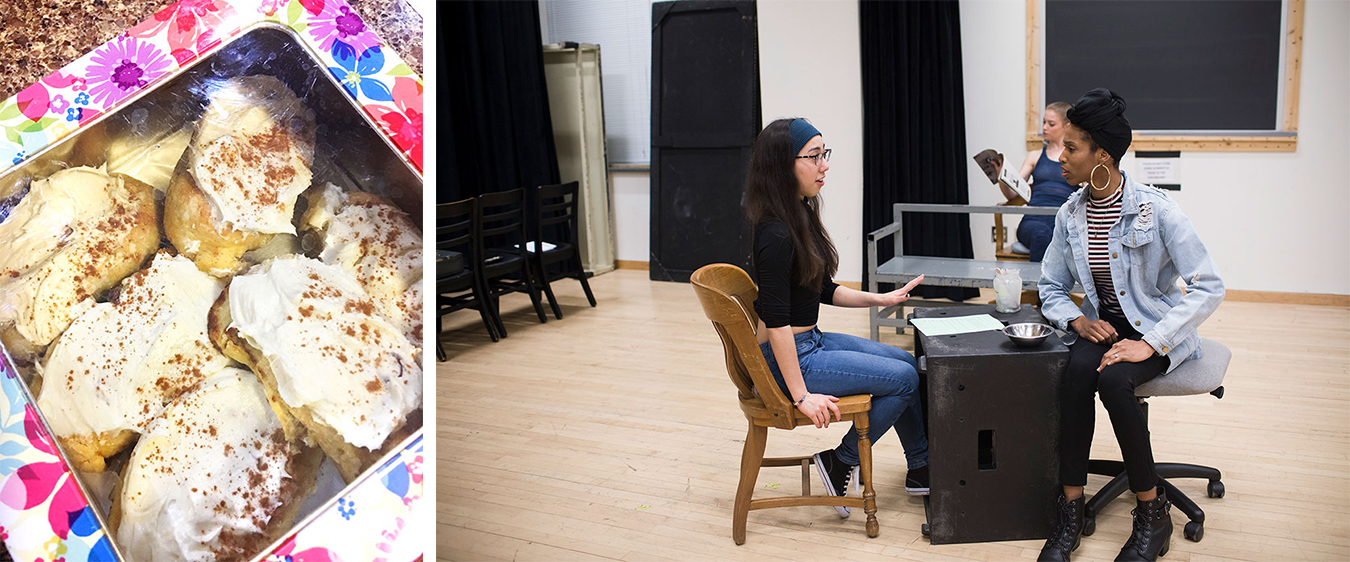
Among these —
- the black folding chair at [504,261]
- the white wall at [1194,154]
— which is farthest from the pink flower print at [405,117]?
the white wall at [1194,154]

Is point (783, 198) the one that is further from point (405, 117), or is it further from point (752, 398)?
point (405, 117)

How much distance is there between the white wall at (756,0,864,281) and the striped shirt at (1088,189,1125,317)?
3595mm

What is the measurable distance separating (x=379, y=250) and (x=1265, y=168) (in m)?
5.24

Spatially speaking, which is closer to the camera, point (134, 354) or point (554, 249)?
point (134, 354)

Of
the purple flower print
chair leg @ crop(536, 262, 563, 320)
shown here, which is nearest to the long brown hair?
the purple flower print

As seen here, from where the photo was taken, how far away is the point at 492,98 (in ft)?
22.6

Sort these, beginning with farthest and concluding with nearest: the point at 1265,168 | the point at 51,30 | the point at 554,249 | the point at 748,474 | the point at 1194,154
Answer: the point at 554,249
the point at 1194,154
the point at 1265,168
the point at 748,474
the point at 51,30

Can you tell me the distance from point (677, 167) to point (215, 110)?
5.02 m

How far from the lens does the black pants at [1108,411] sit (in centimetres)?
238

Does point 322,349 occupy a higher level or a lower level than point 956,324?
higher

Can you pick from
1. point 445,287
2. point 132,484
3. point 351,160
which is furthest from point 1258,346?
point 132,484

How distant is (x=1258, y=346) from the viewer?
15.0ft

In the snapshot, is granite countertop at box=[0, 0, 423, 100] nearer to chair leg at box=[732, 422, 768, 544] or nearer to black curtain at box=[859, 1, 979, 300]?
chair leg at box=[732, 422, 768, 544]

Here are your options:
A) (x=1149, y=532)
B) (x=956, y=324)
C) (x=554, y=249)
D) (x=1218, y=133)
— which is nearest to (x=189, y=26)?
(x=956, y=324)
